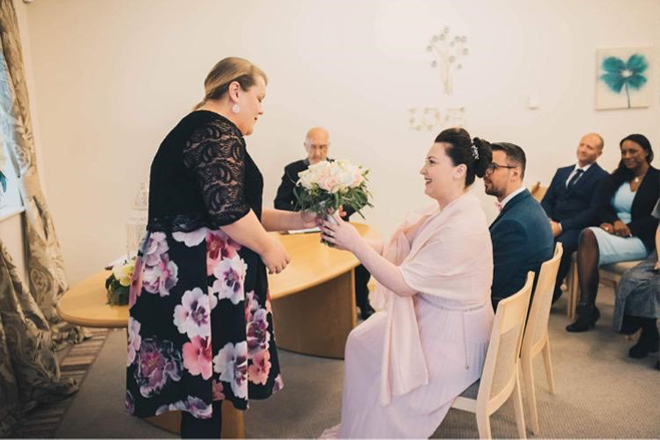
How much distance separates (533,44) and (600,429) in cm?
330

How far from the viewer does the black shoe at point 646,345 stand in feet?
11.3

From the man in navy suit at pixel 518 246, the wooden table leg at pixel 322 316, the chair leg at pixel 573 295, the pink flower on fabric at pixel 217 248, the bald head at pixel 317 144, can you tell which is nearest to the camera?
the pink flower on fabric at pixel 217 248

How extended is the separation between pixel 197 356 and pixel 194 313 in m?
0.15

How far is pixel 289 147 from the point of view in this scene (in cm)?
476

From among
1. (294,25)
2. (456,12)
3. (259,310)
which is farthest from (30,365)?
(456,12)

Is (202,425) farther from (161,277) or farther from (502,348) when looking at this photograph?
(502,348)

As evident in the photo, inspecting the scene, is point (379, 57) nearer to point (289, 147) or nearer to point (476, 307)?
point (289, 147)

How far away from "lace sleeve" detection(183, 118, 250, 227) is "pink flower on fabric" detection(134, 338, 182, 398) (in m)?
0.48

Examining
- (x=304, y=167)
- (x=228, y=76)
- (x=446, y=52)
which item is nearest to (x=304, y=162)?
(x=304, y=167)

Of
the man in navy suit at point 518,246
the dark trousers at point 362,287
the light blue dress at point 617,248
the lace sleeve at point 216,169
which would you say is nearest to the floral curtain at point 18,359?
the lace sleeve at point 216,169

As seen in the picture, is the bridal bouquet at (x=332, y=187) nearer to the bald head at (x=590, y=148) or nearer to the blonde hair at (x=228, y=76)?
the blonde hair at (x=228, y=76)

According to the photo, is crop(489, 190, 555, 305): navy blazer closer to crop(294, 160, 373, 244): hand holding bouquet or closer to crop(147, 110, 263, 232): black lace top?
crop(294, 160, 373, 244): hand holding bouquet

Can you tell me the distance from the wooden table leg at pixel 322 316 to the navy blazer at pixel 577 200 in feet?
6.40

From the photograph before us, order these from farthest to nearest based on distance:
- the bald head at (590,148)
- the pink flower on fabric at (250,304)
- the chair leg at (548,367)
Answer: the bald head at (590,148) → the chair leg at (548,367) → the pink flower on fabric at (250,304)
